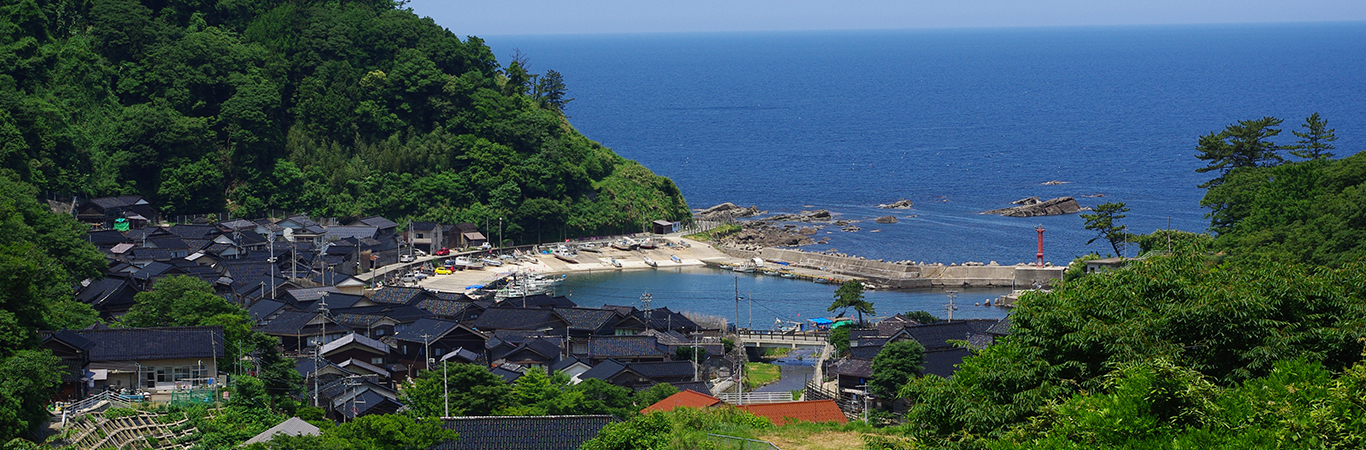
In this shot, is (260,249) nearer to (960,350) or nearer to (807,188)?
(960,350)

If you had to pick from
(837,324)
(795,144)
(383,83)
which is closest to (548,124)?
(383,83)

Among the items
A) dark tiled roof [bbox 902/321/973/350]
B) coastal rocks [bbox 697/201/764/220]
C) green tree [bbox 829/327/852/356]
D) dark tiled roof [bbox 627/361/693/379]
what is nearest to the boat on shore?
coastal rocks [bbox 697/201/764/220]

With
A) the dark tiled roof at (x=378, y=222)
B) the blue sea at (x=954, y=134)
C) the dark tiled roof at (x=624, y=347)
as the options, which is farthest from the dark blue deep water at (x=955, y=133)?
the dark tiled roof at (x=624, y=347)

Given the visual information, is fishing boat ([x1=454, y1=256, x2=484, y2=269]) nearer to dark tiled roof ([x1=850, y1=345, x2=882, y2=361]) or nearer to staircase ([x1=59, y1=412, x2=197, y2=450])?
dark tiled roof ([x1=850, y1=345, x2=882, y2=361])

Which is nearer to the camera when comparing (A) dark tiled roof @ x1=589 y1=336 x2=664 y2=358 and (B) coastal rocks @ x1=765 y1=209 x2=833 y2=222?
(A) dark tiled roof @ x1=589 y1=336 x2=664 y2=358

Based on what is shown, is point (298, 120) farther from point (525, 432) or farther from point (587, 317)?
point (525, 432)
